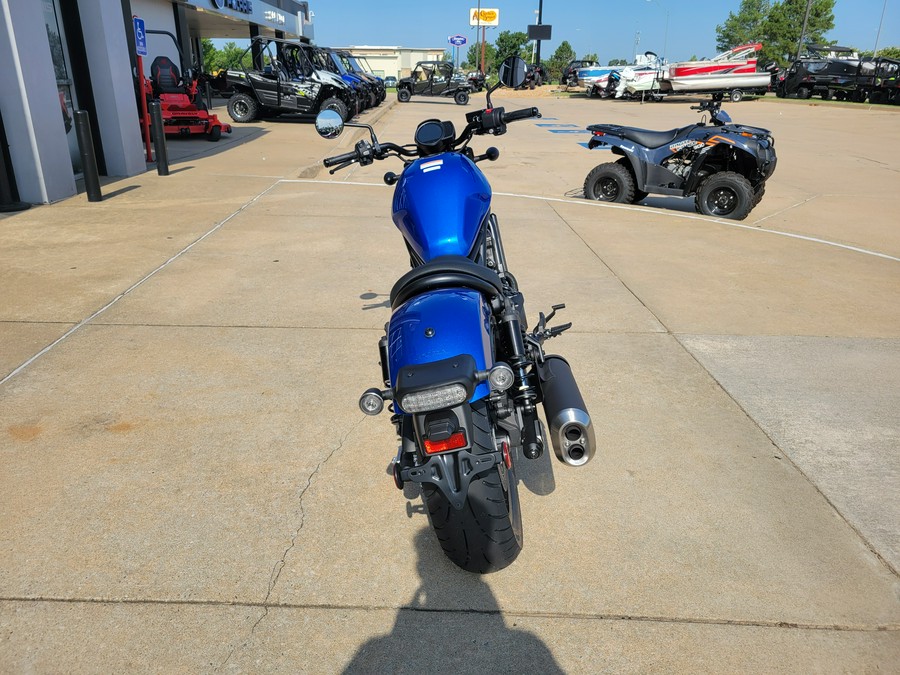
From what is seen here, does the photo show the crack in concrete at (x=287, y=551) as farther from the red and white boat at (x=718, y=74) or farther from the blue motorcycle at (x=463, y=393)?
the red and white boat at (x=718, y=74)

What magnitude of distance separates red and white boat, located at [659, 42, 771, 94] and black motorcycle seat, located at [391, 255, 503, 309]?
3531 cm

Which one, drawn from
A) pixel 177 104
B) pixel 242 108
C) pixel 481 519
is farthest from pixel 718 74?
pixel 481 519

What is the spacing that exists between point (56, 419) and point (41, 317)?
163 cm

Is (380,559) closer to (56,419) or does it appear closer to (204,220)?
(56,419)

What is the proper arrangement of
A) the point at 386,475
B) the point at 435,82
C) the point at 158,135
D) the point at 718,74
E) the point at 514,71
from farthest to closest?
the point at 435,82
the point at 718,74
the point at 158,135
the point at 514,71
the point at 386,475

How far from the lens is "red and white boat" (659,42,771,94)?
109ft

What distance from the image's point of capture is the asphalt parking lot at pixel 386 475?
2.23 metres

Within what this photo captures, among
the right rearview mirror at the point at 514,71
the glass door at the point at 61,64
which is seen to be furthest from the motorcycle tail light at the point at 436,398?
the glass door at the point at 61,64

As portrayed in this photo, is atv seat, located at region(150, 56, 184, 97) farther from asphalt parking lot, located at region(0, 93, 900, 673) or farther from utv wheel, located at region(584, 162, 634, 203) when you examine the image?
utv wheel, located at region(584, 162, 634, 203)

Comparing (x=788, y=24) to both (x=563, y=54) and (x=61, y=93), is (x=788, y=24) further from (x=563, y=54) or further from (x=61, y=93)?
(x=61, y=93)

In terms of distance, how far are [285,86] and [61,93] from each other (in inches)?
375

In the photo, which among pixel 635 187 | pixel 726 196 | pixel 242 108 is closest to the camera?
pixel 726 196

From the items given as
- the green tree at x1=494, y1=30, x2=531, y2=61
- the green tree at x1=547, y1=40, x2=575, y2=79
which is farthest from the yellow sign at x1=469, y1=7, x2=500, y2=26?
the green tree at x1=547, y1=40, x2=575, y2=79

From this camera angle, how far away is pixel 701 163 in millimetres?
8344
